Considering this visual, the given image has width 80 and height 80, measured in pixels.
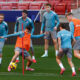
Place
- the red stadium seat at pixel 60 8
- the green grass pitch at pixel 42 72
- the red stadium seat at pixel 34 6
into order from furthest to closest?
the red stadium seat at pixel 34 6 → the red stadium seat at pixel 60 8 → the green grass pitch at pixel 42 72

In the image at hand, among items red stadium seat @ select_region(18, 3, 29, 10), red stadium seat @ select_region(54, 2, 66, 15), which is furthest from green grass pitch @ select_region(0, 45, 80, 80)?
red stadium seat @ select_region(18, 3, 29, 10)

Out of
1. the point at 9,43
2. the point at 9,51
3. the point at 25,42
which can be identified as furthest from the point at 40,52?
the point at 25,42

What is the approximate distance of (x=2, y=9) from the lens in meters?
28.3

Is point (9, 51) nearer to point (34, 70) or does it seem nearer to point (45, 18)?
point (45, 18)

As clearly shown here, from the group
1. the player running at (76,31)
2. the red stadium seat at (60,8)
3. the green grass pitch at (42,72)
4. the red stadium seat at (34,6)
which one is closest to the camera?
the green grass pitch at (42,72)

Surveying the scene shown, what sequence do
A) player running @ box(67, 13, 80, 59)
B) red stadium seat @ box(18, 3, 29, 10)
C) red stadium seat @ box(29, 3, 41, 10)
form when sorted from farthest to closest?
red stadium seat @ box(18, 3, 29, 10) < red stadium seat @ box(29, 3, 41, 10) < player running @ box(67, 13, 80, 59)

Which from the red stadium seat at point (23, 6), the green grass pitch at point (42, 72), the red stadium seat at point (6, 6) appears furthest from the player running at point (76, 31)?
the red stadium seat at point (6, 6)

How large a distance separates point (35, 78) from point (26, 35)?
1.69 meters

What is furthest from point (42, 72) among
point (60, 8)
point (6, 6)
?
point (6, 6)

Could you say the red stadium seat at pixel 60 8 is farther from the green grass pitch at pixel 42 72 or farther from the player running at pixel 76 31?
the player running at pixel 76 31

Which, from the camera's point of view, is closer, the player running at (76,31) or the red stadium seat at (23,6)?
the player running at (76,31)

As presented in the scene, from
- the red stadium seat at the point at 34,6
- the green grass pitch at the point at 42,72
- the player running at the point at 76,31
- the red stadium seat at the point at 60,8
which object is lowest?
the green grass pitch at the point at 42,72

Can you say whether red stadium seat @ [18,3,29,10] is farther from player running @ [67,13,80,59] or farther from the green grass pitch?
player running @ [67,13,80,59]

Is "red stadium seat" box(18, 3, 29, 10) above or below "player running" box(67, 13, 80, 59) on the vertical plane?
above
